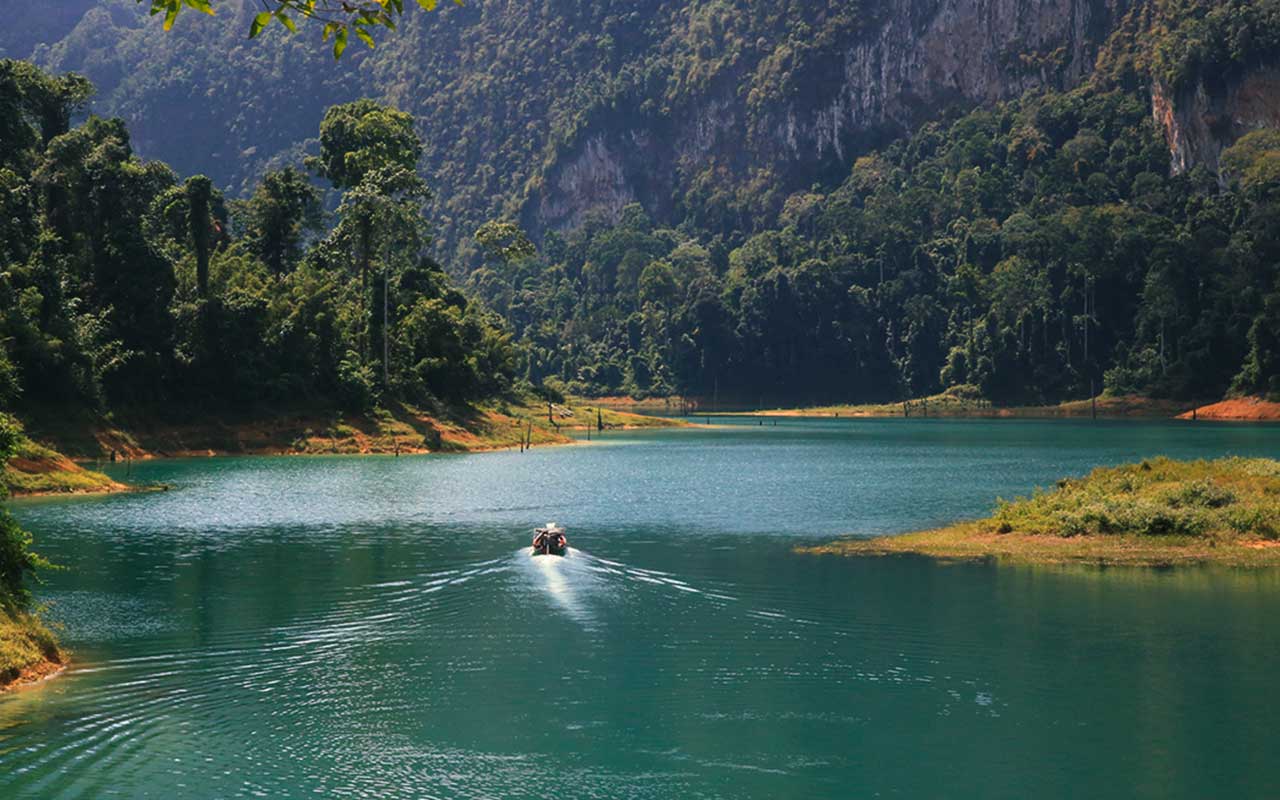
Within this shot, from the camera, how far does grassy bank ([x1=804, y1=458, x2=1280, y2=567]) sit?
160ft

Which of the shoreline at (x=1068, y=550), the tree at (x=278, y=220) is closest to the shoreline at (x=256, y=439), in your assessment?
the tree at (x=278, y=220)

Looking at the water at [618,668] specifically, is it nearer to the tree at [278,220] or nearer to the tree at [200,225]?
the tree at [200,225]

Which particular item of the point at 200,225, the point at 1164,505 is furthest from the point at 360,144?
the point at 1164,505

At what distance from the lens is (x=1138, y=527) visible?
168ft

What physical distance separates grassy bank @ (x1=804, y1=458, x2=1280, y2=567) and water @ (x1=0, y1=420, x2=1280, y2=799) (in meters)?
2.97

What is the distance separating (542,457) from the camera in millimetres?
115562

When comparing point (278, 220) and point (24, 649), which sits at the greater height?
point (278, 220)

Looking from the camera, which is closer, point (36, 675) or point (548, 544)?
point (36, 675)

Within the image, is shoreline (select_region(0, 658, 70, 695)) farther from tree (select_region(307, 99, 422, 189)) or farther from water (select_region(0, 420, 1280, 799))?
tree (select_region(307, 99, 422, 189))

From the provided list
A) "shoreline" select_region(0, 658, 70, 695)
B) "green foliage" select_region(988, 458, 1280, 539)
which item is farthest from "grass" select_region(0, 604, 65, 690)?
"green foliage" select_region(988, 458, 1280, 539)

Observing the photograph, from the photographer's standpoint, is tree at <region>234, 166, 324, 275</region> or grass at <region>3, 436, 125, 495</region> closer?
grass at <region>3, 436, 125, 495</region>

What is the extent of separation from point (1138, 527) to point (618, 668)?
88.3 ft

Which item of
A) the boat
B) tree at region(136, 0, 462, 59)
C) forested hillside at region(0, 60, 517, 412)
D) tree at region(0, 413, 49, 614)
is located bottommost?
the boat

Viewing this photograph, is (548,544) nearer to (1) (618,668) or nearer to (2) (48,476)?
(1) (618,668)
